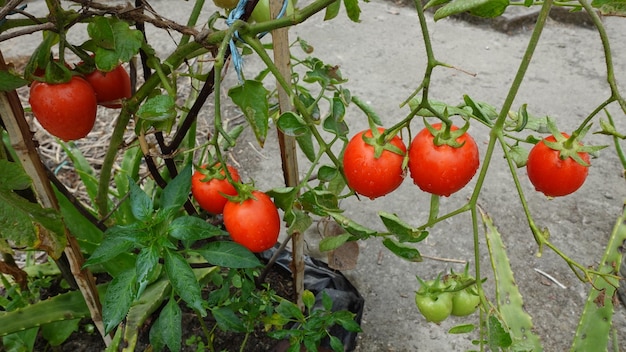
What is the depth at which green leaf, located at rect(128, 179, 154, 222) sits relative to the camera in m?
0.75

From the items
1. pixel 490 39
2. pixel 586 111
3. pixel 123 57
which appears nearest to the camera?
pixel 123 57

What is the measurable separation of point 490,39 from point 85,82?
221 centimetres

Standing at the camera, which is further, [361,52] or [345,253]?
Answer: [361,52]

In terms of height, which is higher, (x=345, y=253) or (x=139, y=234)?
(x=139, y=234)

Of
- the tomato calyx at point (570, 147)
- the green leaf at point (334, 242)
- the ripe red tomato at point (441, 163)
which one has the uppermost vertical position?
the ripe red tomato at point (441, 163)

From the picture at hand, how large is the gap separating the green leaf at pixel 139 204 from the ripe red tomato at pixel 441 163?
382mm

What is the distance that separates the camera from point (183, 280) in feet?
2.33

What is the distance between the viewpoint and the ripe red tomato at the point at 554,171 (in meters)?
0.60

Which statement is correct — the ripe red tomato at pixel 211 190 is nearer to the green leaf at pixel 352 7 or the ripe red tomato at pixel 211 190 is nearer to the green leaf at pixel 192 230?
the green leaf at pixel 192 230

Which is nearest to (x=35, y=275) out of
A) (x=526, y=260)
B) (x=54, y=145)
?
(x=54, y=145)

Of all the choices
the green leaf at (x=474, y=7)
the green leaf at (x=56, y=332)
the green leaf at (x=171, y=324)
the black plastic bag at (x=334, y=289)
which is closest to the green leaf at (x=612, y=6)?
the green leaf at (x=474, y=7)

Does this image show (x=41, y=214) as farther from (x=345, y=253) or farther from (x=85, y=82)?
(x=345, y=253)

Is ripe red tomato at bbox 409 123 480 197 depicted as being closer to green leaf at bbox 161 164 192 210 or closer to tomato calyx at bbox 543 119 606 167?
tomato calyx at bbox 543 119 606 167

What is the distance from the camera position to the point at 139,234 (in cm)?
73
